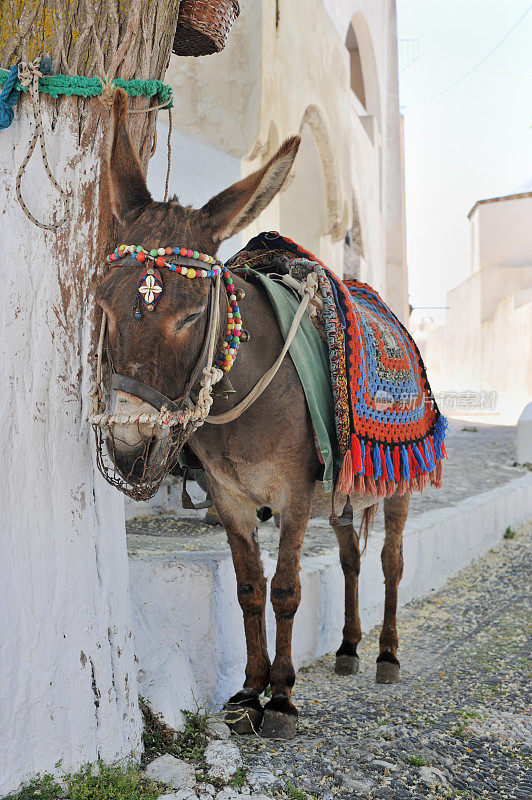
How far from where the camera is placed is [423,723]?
3.08 metres

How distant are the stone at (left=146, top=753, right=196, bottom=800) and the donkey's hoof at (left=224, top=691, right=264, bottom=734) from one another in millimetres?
369

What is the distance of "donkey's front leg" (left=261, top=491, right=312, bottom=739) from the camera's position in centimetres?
274

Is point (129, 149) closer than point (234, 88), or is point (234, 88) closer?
point (129, 149)

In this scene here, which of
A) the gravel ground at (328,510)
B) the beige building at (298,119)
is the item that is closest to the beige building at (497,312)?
the gravel ground at (328,510)

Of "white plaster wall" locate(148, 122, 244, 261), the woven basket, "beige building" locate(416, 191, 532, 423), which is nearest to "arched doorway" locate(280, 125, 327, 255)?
"white plaster wall" locate(148, 122, 244, 261)

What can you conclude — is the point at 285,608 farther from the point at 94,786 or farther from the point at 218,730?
the point at 94,786

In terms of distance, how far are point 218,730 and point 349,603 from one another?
1.22m

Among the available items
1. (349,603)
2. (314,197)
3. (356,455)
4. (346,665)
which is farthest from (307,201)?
(356,455)

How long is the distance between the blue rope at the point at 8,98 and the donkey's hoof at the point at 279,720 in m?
2.17

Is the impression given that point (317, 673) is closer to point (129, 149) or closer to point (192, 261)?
point (192, 261)

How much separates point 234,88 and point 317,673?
453 centimetres

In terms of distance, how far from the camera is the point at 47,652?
227 centimetres

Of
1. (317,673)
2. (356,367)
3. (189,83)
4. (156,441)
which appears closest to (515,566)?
(317,673)

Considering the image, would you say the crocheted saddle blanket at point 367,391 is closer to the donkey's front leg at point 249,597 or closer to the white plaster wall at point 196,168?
the donkey's front leg at point 249,597
